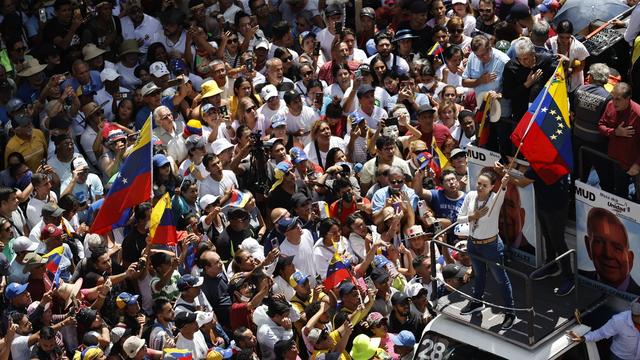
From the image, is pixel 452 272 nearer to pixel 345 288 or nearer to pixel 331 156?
pixel 345 288

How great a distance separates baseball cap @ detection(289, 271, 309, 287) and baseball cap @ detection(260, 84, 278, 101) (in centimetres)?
390

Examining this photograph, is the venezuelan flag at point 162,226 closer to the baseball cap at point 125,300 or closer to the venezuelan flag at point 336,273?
the baseball cap at point 125,300

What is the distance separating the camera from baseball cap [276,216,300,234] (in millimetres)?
17719

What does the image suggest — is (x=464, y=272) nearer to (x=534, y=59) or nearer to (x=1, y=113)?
(x=534, y=59)

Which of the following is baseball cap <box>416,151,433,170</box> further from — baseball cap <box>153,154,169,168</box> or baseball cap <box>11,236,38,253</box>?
baseball cap <box>11,236,38,253</box>

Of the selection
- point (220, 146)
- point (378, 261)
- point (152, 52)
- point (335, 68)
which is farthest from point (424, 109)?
point (152, 52)

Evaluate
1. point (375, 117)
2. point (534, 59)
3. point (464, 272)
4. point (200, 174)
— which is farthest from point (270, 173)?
point (534, 59)

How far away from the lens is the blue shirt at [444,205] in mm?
18953

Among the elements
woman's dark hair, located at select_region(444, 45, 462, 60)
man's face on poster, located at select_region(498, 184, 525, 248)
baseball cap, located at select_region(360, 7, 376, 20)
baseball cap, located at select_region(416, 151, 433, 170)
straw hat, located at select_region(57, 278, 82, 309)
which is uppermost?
man's face on poster, located at select_region(498, 184, 525, 248)

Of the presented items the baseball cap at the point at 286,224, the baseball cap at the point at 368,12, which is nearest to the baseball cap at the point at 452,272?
the baseball cap at the point at 286,224

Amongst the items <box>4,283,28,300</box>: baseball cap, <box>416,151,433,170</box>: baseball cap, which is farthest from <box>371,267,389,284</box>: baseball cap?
<box>4,283,28,300</box>: baseball cap

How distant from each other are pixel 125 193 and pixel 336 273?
97.9 inches

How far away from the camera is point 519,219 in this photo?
594 inches

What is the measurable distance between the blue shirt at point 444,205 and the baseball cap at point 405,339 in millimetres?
3070
